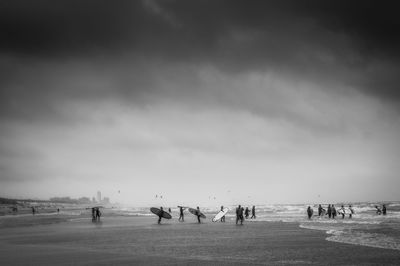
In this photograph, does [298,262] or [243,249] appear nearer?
[298,262]

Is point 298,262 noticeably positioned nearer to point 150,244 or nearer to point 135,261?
point 135,261

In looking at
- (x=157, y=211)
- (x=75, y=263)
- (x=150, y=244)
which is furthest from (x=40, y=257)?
(x=157, y=211)

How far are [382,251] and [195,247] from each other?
325 inches

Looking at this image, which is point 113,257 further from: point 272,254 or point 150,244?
point 272,254

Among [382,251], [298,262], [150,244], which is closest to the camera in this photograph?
[298,262]

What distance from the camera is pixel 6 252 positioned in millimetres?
18062

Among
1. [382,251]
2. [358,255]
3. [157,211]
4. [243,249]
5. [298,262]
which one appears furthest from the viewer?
[157,211]

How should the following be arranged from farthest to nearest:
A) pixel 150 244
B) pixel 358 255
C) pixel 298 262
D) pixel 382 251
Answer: pixel 150 244 → pixel 382 251 → pixel 358 255 → pixel 298 262

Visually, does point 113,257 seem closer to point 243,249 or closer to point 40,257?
point 40,257

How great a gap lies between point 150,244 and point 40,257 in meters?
5.88

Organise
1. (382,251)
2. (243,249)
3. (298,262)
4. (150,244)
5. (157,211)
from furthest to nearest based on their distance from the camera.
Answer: (157,211) → (150,244) → (243,249) → (382,251) → (298,262)

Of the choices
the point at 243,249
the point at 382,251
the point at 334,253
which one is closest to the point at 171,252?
the point at 243,249

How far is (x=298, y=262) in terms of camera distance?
14023 mm

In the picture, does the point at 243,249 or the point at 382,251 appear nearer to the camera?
the point at 382,251
